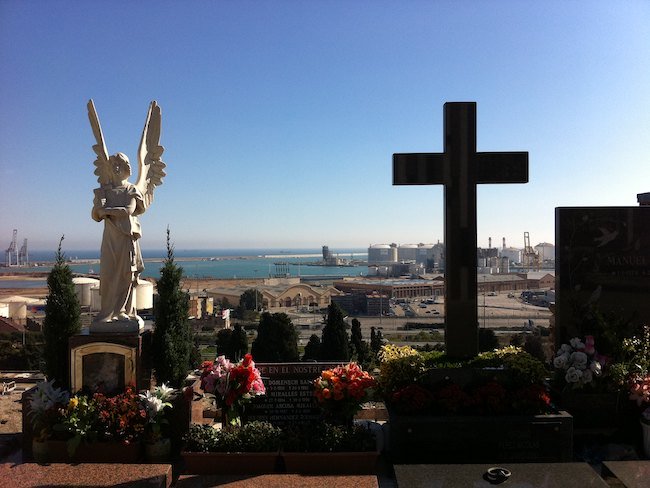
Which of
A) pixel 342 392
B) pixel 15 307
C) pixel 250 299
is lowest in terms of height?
pixel 250 299

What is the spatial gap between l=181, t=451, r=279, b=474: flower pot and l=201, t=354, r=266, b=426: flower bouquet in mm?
549

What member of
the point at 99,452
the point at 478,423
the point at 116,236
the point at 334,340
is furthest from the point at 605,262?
the point at 334,340

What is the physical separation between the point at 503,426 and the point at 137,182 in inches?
257

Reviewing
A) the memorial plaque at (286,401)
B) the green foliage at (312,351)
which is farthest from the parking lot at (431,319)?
the memorial plaque at (286,401)

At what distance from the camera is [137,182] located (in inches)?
329

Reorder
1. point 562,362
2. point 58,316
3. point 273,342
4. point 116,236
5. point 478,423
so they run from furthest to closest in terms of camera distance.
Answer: point 273,342 < point 58,316 < point 116,236 < point 562,362 < point 478,423

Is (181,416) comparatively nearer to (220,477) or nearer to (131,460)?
(131,460)

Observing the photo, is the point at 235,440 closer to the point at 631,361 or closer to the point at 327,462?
the point at 327,462

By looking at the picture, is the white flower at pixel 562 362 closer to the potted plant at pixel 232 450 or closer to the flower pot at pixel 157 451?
the potted plant at pixel 232 450

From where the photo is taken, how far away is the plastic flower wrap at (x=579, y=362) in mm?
6941

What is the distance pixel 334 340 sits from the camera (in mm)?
19547

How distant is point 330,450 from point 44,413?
3.95m

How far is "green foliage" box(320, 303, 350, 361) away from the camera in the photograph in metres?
19.5

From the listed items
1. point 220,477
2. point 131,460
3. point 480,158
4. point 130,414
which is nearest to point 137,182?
point 130,414
